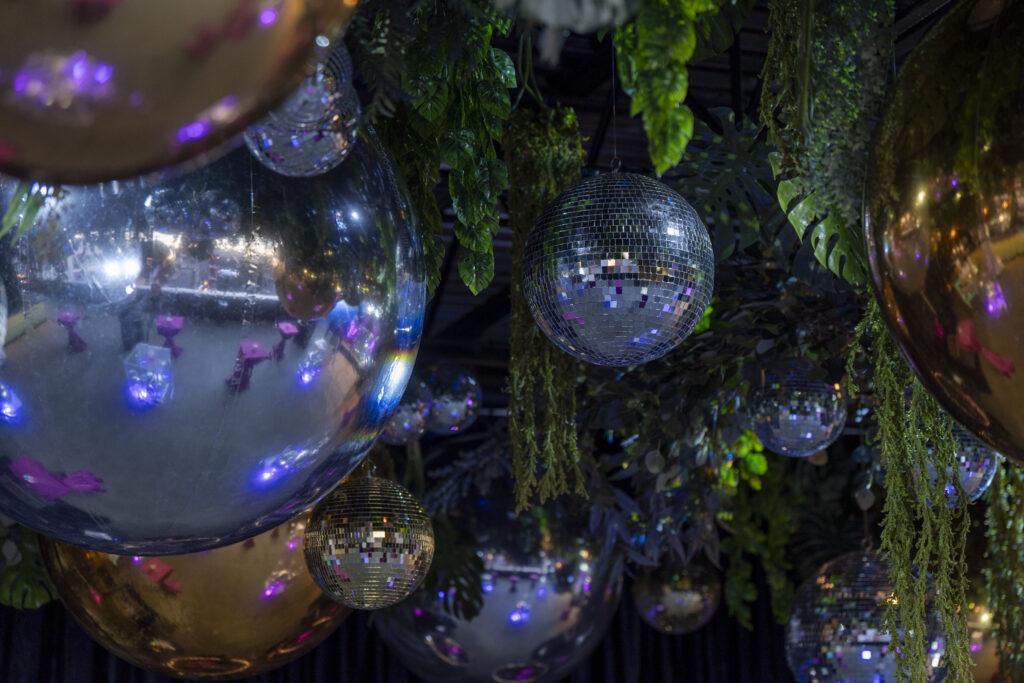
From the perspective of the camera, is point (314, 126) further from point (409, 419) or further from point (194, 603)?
point (409, 419)

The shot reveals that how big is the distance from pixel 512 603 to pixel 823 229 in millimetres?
3000

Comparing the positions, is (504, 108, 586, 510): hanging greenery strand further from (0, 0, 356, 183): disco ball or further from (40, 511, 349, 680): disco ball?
(0, 0, 356, 183): disco ball

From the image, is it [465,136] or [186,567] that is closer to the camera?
[465,136]

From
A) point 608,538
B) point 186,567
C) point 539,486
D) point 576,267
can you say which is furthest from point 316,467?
point 608,538

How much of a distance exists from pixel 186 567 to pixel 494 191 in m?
1.64

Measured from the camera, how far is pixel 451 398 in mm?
4594

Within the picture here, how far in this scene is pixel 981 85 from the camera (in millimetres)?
977

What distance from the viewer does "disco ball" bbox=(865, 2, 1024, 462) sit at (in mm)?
938

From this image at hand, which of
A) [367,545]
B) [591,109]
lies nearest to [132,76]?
[367,545]

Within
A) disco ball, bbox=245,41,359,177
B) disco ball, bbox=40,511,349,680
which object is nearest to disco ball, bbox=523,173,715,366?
disco ball, bbox=245,41,359,177

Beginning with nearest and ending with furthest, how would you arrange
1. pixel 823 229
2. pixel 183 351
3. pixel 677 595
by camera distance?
1. pixel 183 351
2. pixel 823 229
3. pixel 677 595

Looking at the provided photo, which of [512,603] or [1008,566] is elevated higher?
[1008,566]

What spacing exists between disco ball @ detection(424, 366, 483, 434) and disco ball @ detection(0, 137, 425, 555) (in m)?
3.37

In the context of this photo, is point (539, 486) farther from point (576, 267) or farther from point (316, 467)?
point (316, 467)
